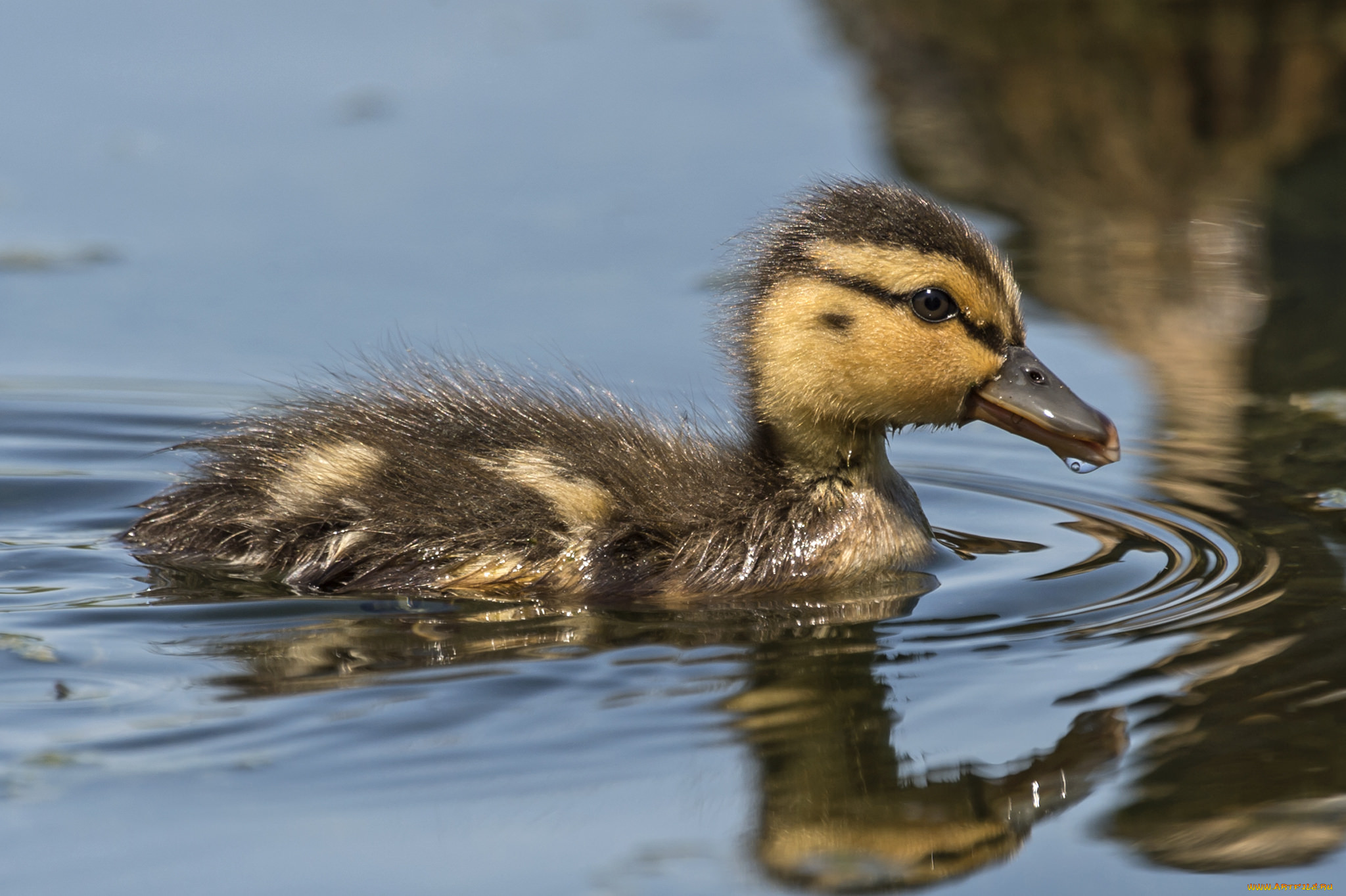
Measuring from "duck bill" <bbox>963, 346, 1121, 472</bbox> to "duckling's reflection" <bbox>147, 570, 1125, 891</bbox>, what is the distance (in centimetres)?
51

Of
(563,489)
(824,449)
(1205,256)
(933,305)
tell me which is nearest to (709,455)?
(824,449)

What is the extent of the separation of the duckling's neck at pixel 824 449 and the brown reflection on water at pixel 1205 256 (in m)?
1.15

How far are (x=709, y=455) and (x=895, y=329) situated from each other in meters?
0.66

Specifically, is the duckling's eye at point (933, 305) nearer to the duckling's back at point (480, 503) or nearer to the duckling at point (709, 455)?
the duckling at point (709, 455)

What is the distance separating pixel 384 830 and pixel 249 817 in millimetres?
263

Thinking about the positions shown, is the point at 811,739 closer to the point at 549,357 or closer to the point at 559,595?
the point at 559,595

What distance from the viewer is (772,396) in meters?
5.27

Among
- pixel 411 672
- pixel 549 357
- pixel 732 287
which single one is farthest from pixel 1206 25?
pixel 411 672

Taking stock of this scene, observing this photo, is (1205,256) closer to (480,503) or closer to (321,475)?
(480,503)

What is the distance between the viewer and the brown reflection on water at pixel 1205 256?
154 inches

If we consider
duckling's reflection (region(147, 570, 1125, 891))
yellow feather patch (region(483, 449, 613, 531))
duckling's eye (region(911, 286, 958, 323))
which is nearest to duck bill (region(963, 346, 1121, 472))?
duckling's eye (region(911, 286, 958, 323))

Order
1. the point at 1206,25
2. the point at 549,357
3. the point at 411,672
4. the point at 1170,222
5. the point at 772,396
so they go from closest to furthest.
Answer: the point at 411,672
the point at 772,396
the point at 549,357
the point at 1170,222
the point at 1206,25

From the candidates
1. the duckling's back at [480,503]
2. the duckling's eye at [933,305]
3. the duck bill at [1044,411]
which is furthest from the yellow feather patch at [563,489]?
the duck bill at [1044,411]

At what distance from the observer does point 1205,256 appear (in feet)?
28.6
